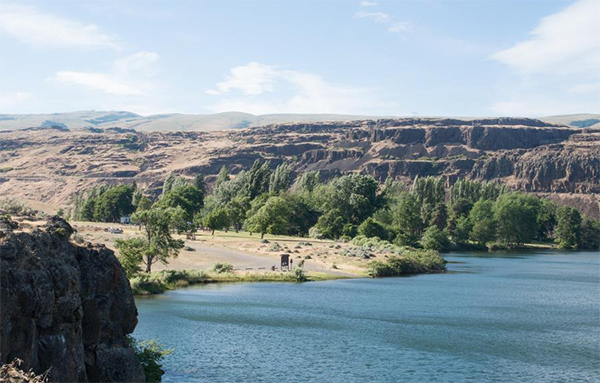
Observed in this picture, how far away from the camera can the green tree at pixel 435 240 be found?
143m

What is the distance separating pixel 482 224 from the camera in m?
166

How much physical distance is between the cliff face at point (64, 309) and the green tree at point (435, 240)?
118902mm

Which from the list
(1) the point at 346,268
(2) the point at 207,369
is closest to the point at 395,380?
(2) the point at 207,369

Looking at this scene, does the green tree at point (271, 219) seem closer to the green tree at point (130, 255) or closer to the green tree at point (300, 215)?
the green tree at point (300, 215)

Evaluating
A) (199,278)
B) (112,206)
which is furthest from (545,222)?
(199,278)

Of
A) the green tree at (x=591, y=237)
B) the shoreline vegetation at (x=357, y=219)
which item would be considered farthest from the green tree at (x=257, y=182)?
the green tree at (x=591, y=237)

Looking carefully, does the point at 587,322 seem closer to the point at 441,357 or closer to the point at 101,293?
the point at 441,357

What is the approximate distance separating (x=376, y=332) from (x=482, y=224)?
12428cm

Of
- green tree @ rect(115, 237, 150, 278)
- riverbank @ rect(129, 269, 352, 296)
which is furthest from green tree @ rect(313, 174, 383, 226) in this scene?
green tree @ rect(115, 237, 150, 278)

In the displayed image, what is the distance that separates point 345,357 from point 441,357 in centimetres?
671

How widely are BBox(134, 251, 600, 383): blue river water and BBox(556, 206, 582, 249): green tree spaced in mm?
94591

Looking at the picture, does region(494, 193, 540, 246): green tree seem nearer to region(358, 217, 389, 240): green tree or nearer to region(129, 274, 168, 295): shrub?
region(358, 217, 389, 240): green tree

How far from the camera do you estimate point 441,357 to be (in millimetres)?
41844

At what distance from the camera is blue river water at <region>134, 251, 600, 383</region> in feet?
123
